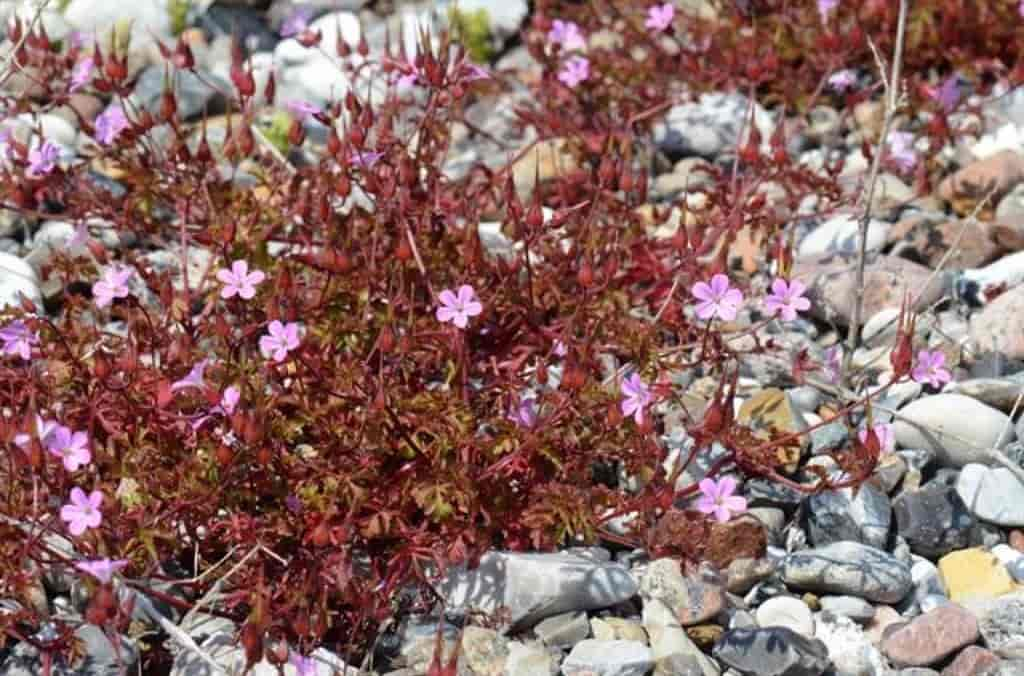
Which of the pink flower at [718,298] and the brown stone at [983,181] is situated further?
the brown stone at [983,181]

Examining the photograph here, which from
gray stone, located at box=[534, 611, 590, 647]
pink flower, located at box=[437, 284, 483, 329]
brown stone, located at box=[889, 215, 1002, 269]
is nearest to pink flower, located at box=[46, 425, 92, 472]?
pink flower, located at box=[437, 284, 483, 329]

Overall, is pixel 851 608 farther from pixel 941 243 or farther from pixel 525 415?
pixel 941 243

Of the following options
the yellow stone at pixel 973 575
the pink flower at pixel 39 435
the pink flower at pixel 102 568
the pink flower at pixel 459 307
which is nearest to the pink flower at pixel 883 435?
the yellow stone at pixel 973 575

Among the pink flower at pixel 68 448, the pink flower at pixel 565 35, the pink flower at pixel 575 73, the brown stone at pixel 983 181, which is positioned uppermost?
the pink flower at pixel 565 35

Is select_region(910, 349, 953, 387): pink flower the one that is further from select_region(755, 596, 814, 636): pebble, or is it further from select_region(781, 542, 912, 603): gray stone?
select_region(755, 596, 814, 636): pebble

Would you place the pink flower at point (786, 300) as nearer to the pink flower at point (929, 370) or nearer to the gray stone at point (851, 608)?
the pink flower at point (929, 370)

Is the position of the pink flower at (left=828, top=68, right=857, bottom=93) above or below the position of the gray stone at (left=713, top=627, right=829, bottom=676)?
above
